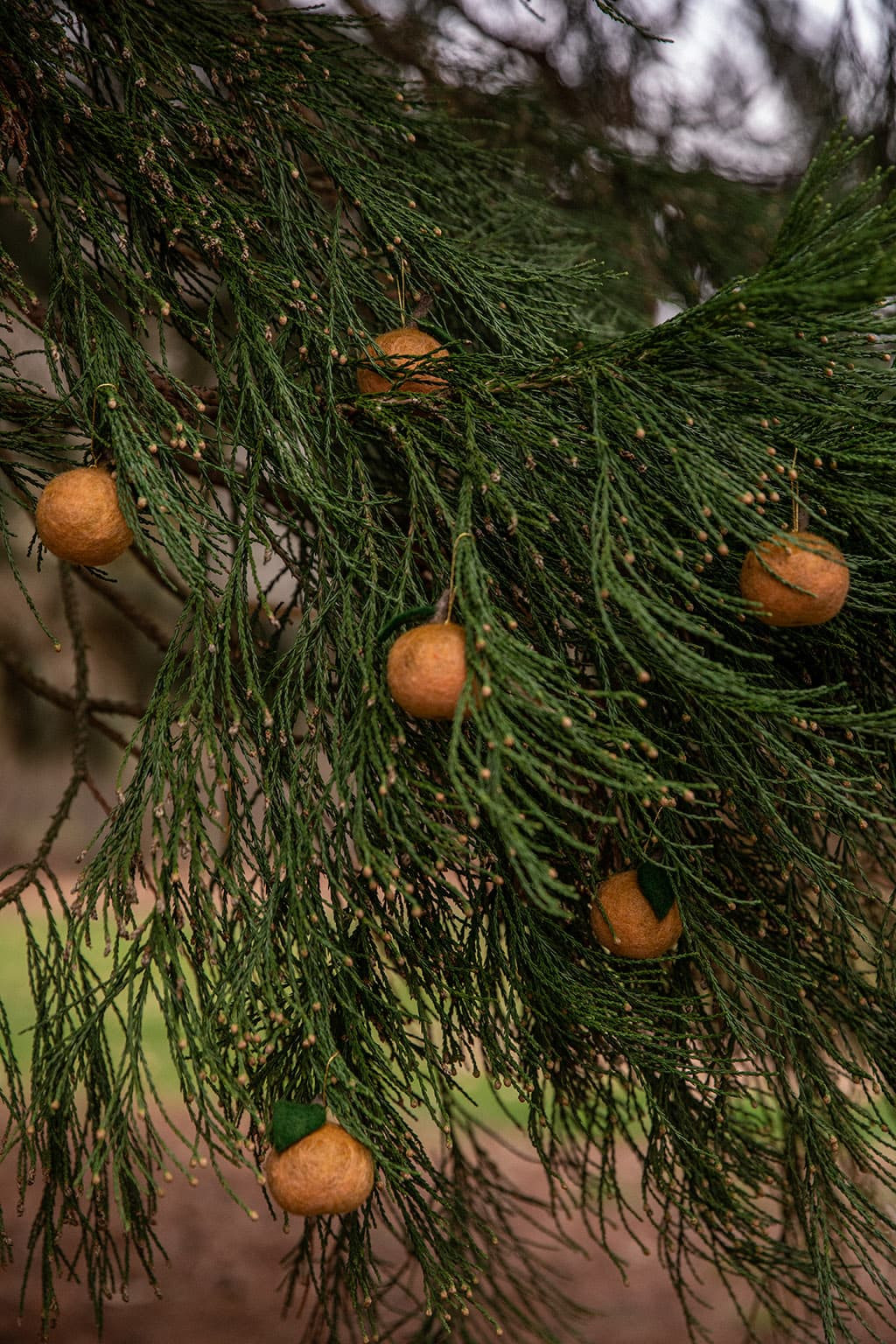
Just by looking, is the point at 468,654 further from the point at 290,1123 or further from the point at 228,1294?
the point at 228,1294

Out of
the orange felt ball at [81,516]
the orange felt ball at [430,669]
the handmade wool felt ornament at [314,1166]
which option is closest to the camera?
the orange felt ball at [430,669]

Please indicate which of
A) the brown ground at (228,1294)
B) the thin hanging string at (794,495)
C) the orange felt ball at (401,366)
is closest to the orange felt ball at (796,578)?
the thin hanging string at (794,495)

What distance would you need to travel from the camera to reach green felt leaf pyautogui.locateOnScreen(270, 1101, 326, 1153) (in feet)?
4.41

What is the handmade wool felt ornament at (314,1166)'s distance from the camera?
132 centimetres

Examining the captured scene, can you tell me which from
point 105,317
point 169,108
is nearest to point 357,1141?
point 105,317

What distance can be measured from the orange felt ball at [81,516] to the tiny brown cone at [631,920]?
939mm

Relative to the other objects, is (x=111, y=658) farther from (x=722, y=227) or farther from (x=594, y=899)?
(x=594, y=899)

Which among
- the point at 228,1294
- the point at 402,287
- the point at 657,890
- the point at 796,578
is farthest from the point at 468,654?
the point at 228,1294

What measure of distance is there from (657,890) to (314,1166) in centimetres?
65

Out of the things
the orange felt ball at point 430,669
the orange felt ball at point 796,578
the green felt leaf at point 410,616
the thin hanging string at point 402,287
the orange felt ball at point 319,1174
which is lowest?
the orange felt ball at point 319,1174

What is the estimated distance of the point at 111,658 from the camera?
6891mm

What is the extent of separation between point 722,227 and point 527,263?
1.78 metres

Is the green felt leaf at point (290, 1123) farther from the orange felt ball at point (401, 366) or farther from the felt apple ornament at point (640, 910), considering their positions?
the orange felt ball at point (401, 366)

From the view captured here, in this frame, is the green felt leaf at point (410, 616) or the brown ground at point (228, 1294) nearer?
the green felt leaf at point (410, 616)
